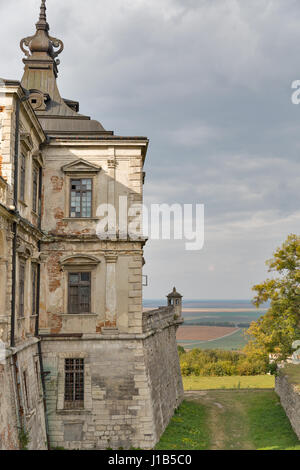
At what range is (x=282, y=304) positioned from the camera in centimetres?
2369

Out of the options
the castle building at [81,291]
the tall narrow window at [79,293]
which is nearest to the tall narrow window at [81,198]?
the castle building at [81,291]

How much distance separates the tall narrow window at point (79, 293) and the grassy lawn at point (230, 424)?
6.29 meters

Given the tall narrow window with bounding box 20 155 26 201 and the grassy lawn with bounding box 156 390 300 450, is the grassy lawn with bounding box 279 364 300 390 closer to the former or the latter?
the grassy lawn with bounding box 156 390 300 450

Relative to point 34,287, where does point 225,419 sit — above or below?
below

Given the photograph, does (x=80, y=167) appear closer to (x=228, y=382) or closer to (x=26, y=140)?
(x=26, y=140)

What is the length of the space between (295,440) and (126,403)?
759cm

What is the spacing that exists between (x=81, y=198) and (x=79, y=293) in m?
4.06

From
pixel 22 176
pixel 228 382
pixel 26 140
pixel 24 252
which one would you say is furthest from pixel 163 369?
pixel 228 382

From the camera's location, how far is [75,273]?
20.3m

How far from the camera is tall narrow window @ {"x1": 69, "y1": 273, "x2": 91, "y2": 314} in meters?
20.1

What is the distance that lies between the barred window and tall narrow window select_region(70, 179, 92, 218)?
612 centimetres

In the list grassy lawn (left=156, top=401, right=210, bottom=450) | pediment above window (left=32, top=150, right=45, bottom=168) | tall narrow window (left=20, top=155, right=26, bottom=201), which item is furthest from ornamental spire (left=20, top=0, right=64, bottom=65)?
grassy lawn (left=156, top=401, right=210, bottom=450)

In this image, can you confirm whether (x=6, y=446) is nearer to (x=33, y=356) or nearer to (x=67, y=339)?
(x=33, y=356)

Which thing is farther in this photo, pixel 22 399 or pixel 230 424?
pixel 230 424
